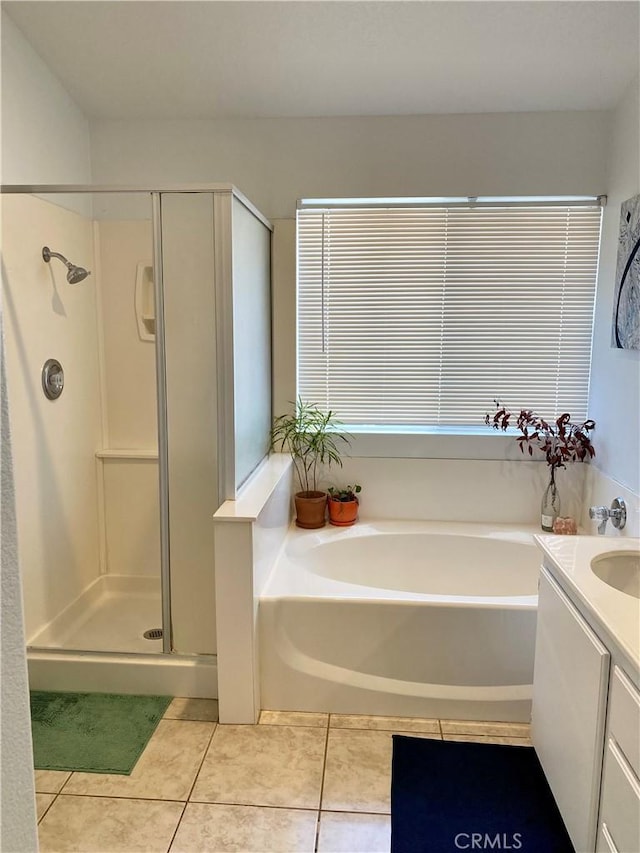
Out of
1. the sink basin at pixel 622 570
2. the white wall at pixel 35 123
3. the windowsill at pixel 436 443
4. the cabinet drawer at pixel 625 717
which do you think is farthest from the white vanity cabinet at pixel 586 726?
the white wall at pixel 35 123

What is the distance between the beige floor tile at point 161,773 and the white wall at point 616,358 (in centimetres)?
196

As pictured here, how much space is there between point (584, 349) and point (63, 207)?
256 centimetres

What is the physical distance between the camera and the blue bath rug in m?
1.71

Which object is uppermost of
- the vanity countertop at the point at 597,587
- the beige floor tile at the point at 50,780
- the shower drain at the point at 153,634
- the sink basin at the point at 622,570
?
the vanity countertop at the point at 597,587

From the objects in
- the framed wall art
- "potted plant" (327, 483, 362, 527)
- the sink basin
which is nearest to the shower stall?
"potted plant" (327, 483, 362, 527)

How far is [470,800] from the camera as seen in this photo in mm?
1863

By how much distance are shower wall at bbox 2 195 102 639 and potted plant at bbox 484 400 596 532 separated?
2045 mm

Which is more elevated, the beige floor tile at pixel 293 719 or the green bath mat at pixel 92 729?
the beige floor tile at pixel 293 719

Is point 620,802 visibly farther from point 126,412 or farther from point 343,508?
point 126,412

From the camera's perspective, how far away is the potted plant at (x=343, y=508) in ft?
9.78

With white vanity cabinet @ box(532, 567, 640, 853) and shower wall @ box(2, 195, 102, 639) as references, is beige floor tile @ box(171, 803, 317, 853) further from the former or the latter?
shower wall @ box(2, 195, 102, 639)

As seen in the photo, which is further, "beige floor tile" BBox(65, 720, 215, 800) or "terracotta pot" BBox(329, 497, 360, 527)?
"terracotta pot" BBox(329, 497, 360, 527)

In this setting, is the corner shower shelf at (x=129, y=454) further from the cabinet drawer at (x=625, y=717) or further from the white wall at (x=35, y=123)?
the cabinet drawer at (x=625, y=717)

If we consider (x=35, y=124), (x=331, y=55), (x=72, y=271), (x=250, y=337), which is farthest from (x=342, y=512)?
(x=35, y=124)
